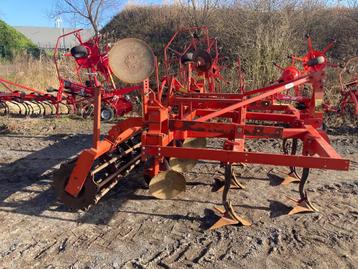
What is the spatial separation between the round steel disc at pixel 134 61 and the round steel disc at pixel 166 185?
1025 millimetres

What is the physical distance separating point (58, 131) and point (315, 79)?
5194 mm

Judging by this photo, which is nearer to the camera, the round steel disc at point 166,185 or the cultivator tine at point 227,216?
the cultivator tine at point 227,216

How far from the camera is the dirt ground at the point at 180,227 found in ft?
9.20

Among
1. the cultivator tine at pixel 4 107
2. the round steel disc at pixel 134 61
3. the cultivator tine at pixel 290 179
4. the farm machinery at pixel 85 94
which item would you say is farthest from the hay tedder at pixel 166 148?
the cultivator tine at pixel 4 107

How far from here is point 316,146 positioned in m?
3.40

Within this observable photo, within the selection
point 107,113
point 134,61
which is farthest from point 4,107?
point 134,61

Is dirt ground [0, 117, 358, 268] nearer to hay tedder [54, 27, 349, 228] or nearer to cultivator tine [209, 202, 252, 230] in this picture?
cultivator tine [209, 202, 252, 230]

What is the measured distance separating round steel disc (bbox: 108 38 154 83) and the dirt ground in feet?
4.19

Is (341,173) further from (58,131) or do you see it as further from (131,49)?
A: (58,131)

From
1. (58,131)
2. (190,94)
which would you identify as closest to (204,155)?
(190,94)

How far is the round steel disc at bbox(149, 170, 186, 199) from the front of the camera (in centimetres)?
383

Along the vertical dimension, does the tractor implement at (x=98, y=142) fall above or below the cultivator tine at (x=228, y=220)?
above

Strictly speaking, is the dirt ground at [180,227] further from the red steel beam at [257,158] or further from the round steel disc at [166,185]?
the red steel beam at [257,158]

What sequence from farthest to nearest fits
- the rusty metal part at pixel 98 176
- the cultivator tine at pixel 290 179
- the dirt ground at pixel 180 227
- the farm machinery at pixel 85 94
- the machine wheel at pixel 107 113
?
the machine wheel at pixel 107 113, the farm machinery at pixel 85 94, the cultivator tine at pixel 290 179, the rusty metal part at pixel 98 176, the dirt ground at pixel 180 227
